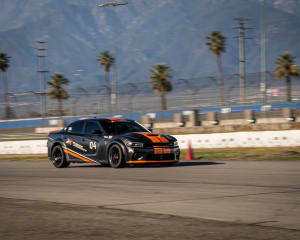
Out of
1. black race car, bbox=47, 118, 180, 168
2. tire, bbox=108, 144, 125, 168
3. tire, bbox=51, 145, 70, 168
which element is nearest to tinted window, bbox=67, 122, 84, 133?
black race car, bbox=47, 118, 180, 168

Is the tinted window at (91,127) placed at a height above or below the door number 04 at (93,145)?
above

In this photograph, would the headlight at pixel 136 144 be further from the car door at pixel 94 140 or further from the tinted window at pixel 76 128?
the tinted window at pixel 76 128

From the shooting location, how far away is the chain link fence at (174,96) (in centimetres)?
3944

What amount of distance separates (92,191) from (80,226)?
11.0 ft

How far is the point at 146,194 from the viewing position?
896 centimetres

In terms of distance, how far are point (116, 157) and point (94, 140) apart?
Answer: 859 mm

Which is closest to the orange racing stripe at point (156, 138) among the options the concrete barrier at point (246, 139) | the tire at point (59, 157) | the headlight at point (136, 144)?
the headlight at point (136, 144)

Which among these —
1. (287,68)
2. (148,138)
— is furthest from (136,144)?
(287,68)

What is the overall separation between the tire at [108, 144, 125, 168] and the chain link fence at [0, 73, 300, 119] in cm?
2367

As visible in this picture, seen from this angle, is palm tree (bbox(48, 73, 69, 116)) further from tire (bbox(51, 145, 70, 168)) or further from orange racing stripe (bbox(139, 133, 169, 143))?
orange racing stripe (bbox(139, 133, 169, 143))

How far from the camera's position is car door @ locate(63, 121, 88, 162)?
50.0ft

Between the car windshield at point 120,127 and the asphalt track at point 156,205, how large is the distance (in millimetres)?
2433

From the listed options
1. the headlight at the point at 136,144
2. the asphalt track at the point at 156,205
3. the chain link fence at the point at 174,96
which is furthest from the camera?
→ the chain link fence at the point at 174,96

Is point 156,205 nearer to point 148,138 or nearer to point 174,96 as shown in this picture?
point 148,138
